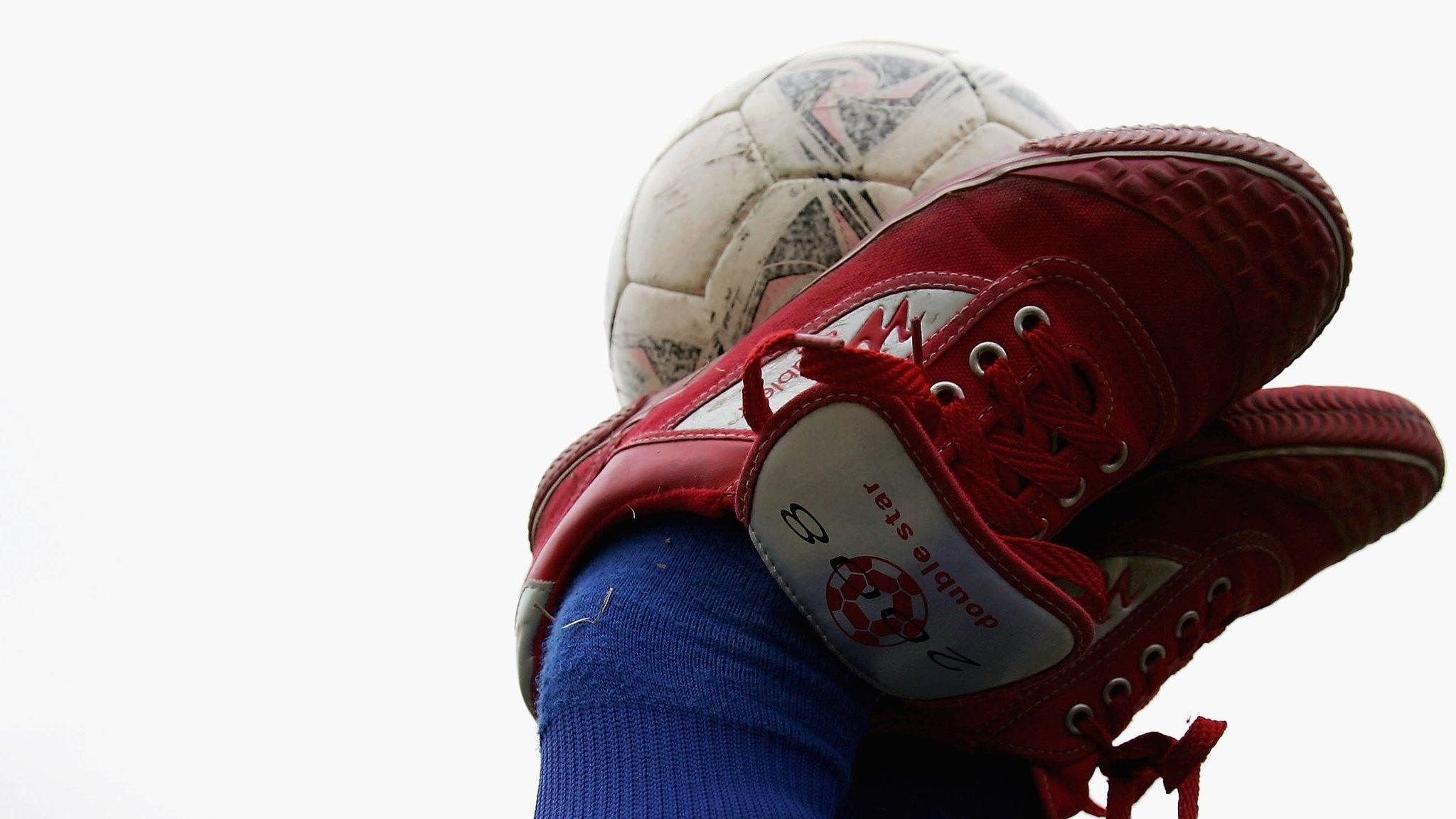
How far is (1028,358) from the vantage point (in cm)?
96

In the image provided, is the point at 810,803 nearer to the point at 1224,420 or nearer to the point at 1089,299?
the point at 1089,299

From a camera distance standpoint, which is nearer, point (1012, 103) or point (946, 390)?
point (946, 390)

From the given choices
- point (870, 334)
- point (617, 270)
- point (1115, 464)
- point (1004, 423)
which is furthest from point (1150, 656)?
point (617, 270)

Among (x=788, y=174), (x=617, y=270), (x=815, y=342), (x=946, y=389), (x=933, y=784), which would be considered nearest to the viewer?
(x=815, y=342)

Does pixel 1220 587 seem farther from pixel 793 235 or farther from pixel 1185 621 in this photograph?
pixel 793 235

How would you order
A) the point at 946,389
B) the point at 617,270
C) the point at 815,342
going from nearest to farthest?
1. the point at 815,342
2. the point at 946,389
3. the point at 617,270

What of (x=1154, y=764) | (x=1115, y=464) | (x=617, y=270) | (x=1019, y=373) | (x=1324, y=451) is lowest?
(x=1154, y=764)

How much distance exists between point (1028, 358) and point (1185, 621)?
40 centimetres

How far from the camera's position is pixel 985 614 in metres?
0.83

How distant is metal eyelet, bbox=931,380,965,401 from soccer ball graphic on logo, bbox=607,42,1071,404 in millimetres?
259

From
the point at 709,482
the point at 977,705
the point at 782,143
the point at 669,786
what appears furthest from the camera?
the point at 782,143

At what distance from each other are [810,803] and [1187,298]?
534 millimetres

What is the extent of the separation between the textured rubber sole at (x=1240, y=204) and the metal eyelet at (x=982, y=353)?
0.16m

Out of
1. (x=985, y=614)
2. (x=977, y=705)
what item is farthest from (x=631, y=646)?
(x=977, y=705)
